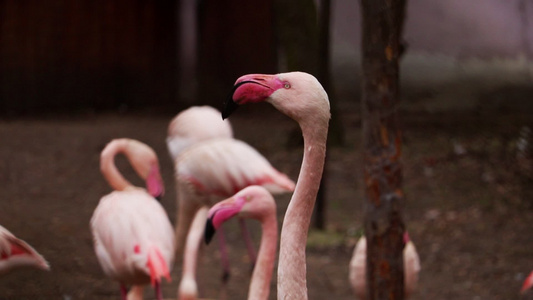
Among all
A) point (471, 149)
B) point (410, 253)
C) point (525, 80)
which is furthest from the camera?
point (525, 80)

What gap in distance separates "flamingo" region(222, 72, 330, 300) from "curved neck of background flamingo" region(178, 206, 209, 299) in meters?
1.75

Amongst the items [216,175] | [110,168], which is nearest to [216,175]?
[216,175]

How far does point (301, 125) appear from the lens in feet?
8.32

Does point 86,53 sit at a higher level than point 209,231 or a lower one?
lower

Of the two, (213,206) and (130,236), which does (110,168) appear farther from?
(213,206)

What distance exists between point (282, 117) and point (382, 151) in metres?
7.77

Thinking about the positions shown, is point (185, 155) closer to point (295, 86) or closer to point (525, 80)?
point (295, 86)

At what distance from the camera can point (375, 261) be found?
3514 millimetres

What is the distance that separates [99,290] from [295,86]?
3223 millimetres

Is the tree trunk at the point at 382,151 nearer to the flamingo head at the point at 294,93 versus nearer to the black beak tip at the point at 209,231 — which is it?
the black beak tip at the point at 209,231

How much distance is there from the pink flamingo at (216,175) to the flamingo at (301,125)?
259cm

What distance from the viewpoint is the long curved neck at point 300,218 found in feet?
8.30

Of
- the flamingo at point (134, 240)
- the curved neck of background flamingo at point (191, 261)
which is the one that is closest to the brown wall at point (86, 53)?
the curved neck of background flamingo at point (191, 261)

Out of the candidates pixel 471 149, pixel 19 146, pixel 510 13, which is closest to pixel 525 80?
pixel 510 13
